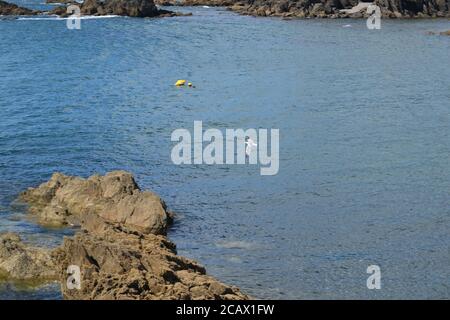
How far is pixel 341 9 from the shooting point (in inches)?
4609

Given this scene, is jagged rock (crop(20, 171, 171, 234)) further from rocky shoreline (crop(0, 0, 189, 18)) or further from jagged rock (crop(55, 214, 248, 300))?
rocky shoreline (crop(0, 0, 189, 18))

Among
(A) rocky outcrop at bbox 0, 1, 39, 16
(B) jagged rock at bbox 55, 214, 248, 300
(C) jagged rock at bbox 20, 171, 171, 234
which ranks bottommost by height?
(A) rocky outcrop at bbox 0, 1, 39, 16

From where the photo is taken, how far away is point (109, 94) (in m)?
59.3

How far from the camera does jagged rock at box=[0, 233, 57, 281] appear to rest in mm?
26141

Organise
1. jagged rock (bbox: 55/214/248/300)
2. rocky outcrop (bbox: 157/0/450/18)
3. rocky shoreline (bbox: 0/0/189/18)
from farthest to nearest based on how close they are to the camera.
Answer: rocky shoreline (bbox: 0/0/189/18) < rocky outcrop (bbox: 157/0/450/18) < jagged rock (bbox: 55/214/248/300)

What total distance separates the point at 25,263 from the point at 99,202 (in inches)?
275

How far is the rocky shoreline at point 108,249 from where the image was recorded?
888 inches

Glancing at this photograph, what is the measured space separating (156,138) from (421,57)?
3890cm

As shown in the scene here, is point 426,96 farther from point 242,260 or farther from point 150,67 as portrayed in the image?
point 242,260

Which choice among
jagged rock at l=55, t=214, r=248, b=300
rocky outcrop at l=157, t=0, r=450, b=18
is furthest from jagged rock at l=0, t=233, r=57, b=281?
rocky outcrop at l=157, t=0, r=450, b=18

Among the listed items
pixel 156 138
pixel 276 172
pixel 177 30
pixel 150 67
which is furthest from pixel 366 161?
pixel 177 30

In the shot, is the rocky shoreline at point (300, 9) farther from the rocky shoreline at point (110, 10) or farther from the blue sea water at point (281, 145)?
the blue sea water at point (281, 145)

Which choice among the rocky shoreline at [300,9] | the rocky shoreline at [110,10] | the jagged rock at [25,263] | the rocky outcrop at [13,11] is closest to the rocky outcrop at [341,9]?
the rocky shoreline at [300,9]

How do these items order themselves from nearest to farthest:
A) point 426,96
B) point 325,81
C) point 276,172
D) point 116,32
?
point 276,172, point 426,96, point 325,81, point 116,32
